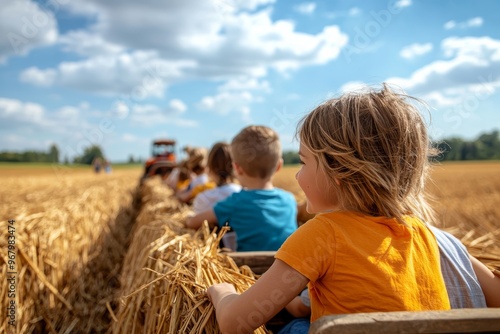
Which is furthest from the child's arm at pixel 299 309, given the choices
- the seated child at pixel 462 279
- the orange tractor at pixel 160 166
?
the orange tractor at pixel 160 166

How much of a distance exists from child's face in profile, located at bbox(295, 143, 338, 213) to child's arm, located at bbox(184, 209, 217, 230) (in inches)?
57.0

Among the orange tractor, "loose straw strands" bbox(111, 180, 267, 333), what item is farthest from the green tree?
the orange tractor

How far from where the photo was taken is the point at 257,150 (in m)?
2.79

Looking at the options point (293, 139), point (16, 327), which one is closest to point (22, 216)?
point (16, 327)

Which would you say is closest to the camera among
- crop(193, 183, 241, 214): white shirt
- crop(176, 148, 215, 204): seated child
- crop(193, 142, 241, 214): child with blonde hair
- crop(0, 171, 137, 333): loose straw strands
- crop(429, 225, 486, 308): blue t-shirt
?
crop(429, 225, 486, 308): blue t-shirt

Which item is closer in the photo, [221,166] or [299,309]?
[299,309]

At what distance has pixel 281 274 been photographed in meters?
1.25

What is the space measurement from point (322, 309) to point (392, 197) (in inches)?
16.9

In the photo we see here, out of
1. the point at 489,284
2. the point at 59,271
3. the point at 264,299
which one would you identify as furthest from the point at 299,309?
the point at 59,271

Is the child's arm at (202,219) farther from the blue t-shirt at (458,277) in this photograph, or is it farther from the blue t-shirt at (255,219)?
the blue t-shirt at (458,277)

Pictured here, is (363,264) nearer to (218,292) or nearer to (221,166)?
(218,292)

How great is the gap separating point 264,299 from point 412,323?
436mm

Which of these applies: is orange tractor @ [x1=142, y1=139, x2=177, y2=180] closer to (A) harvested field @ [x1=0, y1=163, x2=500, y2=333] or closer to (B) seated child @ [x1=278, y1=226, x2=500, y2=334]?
(A) harvested field @ [x1=0, y1=163, x2=500, y2=333]

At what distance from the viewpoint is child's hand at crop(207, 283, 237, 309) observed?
147 centimetres
